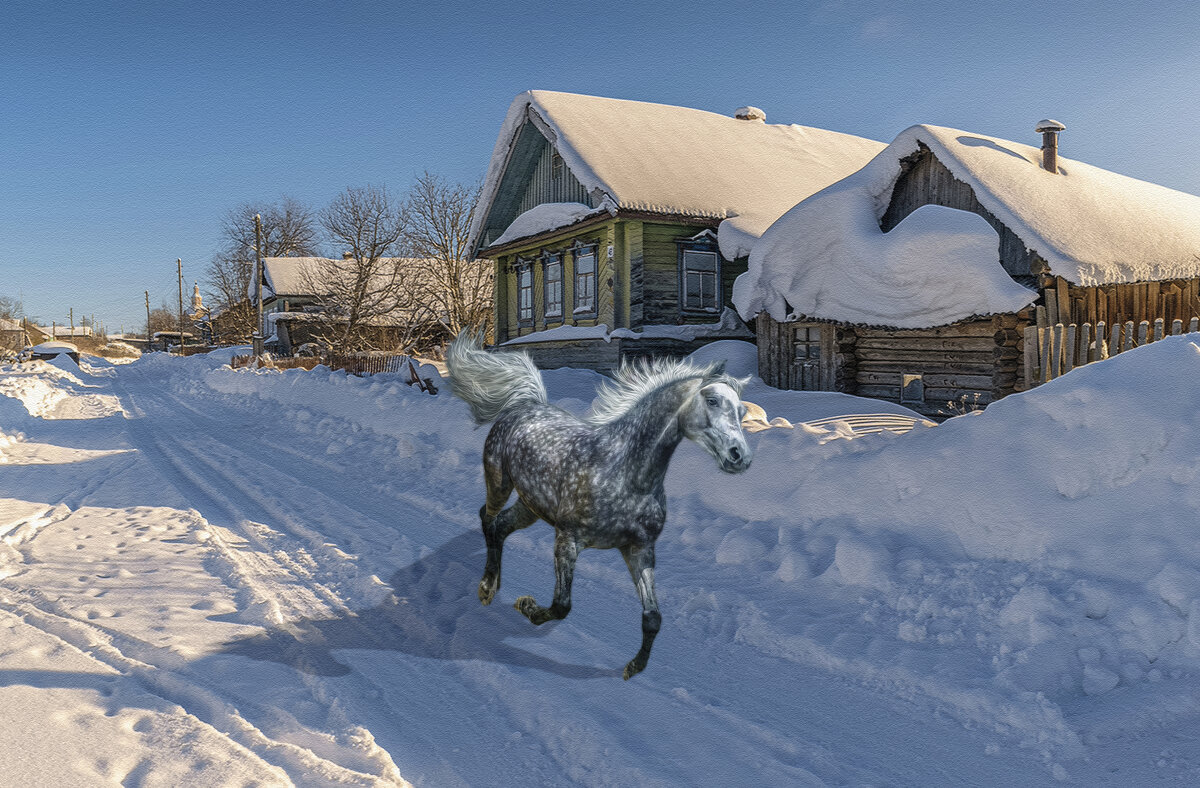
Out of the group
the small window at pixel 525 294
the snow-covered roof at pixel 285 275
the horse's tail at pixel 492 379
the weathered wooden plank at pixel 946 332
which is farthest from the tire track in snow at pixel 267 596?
the snow-covered roof at pixel 285 275

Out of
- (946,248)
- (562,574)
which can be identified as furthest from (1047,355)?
(562,574)

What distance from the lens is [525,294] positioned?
74.6ft

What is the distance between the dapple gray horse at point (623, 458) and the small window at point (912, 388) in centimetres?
1081

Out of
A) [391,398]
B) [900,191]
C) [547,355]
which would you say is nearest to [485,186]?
[547,355]

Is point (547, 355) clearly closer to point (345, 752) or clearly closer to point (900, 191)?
point (900, 191)

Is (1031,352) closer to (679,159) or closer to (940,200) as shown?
(940,200)

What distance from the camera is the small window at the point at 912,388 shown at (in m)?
A: 13.3

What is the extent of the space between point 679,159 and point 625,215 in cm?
357

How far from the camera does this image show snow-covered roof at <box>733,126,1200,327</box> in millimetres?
11625

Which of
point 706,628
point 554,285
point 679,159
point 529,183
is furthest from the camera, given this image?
point 529,183

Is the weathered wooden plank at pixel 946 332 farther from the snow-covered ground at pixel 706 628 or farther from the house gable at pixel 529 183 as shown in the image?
the house gable at pixel 529 183

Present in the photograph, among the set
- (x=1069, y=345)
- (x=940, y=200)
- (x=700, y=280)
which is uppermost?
(x=940, y=200)

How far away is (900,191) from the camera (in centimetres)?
1389

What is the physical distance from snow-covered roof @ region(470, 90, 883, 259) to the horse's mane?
13.7 meters
